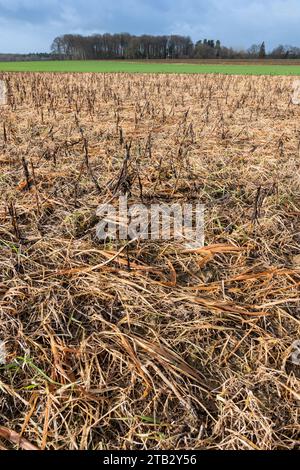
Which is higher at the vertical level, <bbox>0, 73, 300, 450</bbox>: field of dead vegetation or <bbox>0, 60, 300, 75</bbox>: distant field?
<bbox>0, 60, 300, 75</bbox>: distant field

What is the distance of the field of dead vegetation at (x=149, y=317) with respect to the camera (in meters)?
1.45

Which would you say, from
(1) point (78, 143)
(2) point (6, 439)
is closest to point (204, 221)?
(2) point (6, 439)

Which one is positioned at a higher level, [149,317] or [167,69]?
[167,69]

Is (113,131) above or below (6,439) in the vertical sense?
above

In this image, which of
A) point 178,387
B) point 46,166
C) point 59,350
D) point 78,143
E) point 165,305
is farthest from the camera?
point 78,143

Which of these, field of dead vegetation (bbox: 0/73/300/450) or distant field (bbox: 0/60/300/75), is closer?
field of dead vegetation (bbox: 0/73/300/450)

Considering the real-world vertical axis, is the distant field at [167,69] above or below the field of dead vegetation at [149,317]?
above

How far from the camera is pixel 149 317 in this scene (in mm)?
1859

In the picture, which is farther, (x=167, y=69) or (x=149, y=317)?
(x=167, y=69)

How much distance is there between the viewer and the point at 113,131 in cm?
502

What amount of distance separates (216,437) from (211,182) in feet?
7.04

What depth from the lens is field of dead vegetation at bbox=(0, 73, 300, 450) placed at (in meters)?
1.45

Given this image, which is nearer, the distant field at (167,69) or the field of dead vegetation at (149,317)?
the field of dead vegetation at (149,317)

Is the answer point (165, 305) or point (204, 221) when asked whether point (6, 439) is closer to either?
point (165, 305)
